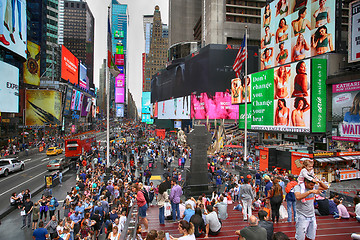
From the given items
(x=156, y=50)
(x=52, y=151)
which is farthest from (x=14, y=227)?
(x=156, y=50)

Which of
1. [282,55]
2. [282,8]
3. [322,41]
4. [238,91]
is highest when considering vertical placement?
[282,8]

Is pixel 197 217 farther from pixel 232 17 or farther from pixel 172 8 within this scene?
pixel 172 8

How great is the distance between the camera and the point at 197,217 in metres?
6.58

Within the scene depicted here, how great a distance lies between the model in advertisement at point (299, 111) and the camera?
1088 inches

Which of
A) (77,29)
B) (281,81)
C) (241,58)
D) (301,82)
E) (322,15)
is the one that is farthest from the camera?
(77,29)

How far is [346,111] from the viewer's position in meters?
25.1

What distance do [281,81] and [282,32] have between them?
906 centimetres

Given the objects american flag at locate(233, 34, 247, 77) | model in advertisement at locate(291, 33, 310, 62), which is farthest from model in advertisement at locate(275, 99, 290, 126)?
american flag at locate(233, 34, 247, 77)

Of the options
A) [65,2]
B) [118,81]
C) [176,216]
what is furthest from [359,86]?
[65,2]

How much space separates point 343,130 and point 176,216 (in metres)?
24.1

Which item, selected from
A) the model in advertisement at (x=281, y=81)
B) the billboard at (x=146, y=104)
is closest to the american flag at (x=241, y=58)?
the model in advertisement at (x=281, y=81)

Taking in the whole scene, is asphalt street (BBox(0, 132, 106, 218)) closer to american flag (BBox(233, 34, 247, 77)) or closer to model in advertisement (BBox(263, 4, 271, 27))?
american flag (BBox(233, 34, 247, 77))

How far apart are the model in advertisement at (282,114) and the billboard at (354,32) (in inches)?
331

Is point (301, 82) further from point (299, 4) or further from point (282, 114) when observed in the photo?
point (299, 4)
